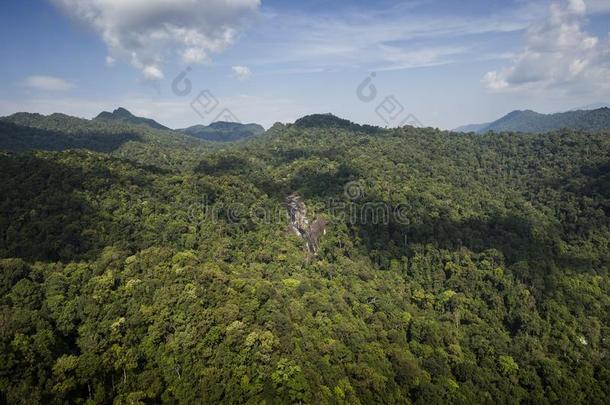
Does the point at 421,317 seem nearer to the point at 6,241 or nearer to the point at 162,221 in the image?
the point at 162,221

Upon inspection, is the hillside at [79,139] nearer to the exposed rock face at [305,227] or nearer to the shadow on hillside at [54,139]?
the shadow on hillside at [54,139]

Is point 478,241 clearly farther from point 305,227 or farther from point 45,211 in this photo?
point 45,211

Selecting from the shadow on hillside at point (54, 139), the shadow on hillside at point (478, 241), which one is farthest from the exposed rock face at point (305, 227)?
the shadow on hillside at point (54, 139)

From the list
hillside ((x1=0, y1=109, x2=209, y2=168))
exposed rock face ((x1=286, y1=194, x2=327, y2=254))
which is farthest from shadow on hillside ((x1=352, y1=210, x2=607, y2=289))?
hillside ((x1=0, y1=109, x2=209, y2=168))

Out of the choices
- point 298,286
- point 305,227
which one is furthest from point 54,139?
point 298,286

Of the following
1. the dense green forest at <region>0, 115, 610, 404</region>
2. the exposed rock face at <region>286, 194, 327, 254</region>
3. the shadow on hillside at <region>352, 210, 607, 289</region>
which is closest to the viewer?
the dense green forest at <region>0, 115, 610, 404</region>

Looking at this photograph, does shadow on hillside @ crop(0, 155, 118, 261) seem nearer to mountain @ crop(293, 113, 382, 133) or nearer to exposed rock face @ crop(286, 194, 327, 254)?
exposed rock face @ crop(286, 194, 327, 254)
